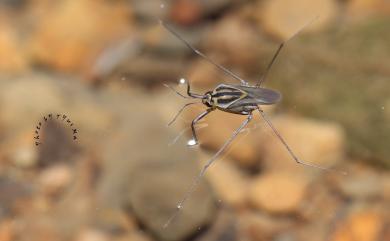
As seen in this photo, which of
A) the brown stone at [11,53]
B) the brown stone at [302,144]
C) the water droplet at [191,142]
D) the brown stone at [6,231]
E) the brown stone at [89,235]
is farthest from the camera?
the brown stone at [11,53]

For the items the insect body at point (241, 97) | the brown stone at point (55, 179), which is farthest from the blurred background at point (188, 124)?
the insect body at point (241, 97)

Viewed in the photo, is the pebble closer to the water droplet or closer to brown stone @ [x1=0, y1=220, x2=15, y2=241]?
brown stone @ [x1=0, y1=220, x2=15, y2=241]

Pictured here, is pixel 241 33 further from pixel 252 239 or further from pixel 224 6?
pixel 252 239

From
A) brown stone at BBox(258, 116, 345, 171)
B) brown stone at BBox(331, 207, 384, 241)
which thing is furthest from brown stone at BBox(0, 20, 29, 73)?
brown stone at BBox(331, 207, 384, 241)

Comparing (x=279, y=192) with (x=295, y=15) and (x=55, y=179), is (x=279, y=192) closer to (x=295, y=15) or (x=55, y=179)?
(x=55, y=179)

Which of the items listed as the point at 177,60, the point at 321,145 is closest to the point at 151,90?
the point at 177,60

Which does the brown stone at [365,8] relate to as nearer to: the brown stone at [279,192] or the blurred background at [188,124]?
the blurred background at [188,124]
